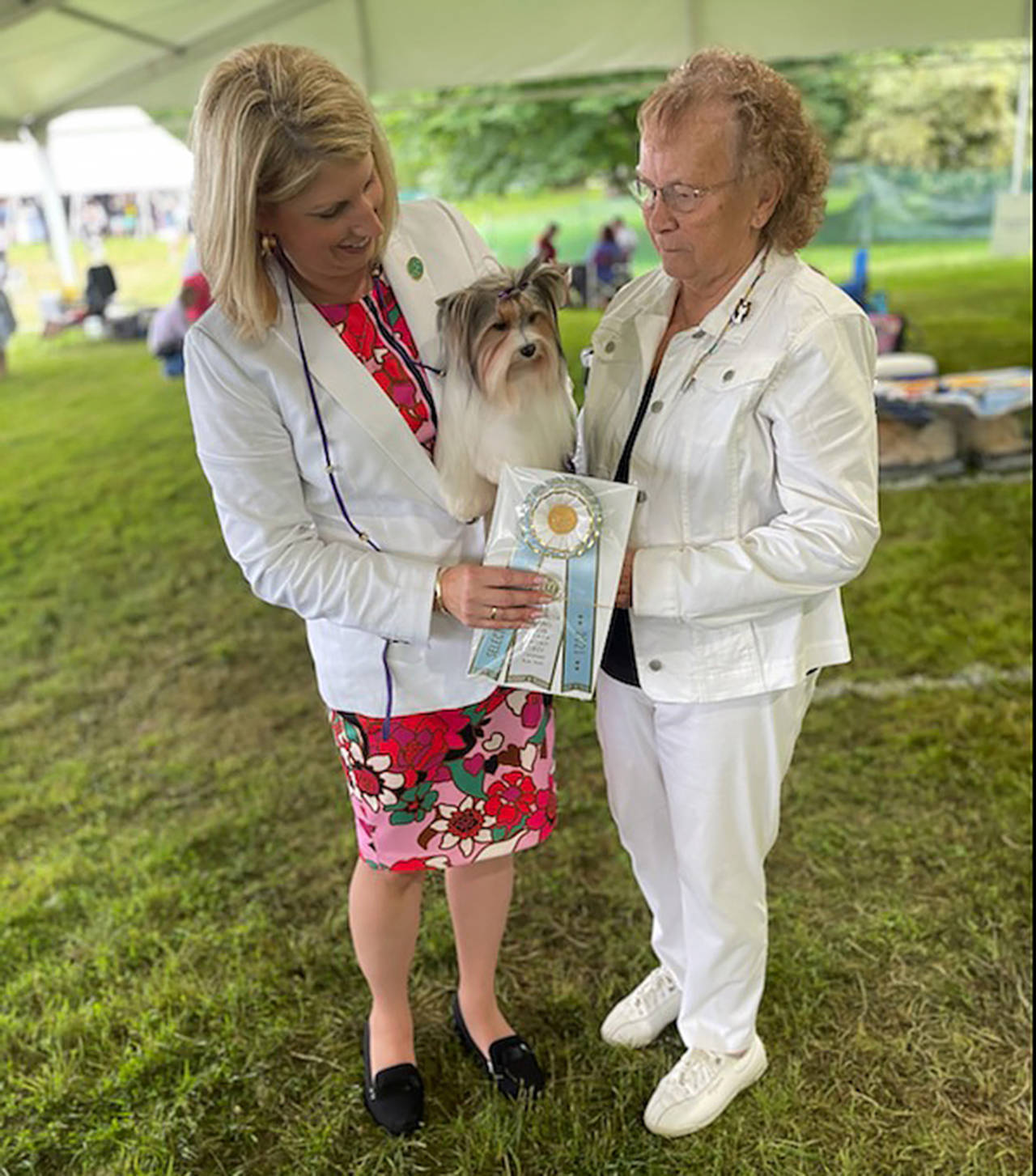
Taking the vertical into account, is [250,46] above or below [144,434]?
above

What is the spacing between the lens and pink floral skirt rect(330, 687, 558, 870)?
68.9 inches

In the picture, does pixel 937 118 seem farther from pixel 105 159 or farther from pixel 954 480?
pixel 954 480

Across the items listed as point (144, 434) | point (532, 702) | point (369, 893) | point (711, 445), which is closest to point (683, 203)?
point (711, 445)

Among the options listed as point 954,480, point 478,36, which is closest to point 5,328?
point 478,36

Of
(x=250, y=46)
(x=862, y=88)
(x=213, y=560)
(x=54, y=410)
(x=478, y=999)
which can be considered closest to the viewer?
(x=250, y=46)

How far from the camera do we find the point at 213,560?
17.4ft

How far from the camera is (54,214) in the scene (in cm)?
1177

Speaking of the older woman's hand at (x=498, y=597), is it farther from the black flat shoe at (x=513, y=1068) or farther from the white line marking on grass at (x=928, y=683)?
the white line marking on grass at (x=928, y=683)

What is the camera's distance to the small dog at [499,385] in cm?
142

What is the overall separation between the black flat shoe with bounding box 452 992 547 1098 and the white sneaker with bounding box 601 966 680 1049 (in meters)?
0.19

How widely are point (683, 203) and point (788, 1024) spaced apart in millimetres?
1714

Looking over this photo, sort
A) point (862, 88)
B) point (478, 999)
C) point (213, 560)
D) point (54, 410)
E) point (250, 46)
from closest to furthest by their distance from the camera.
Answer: point (250, 46) → point (478, 999) → point (213, 560) → point (54, 410) → point (862, 88)

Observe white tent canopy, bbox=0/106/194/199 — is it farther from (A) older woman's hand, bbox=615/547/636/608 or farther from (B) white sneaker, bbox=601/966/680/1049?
(A) older woman's hand, bbox=615/547/636/608

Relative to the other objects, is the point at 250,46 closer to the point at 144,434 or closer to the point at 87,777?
the point at 87,777
